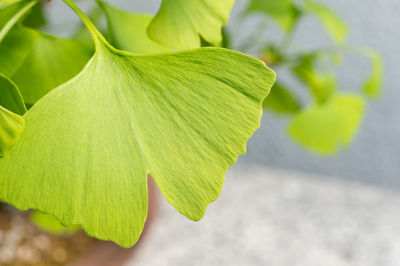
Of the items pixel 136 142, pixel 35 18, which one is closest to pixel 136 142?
pixel 136 142

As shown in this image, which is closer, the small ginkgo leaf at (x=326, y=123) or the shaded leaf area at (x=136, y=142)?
the shaded leaf area at (x=136, y=142)

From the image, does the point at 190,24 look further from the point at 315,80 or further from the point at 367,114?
the point at 367,114

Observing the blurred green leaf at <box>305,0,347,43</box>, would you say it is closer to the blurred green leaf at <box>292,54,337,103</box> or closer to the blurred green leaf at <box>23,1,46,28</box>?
the blurred green leaf at <box>292,54,337,103</box>

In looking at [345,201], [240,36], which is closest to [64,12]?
[240,36]

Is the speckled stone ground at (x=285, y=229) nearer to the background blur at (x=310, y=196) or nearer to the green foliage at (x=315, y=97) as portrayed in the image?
the background blur at (x=310, y=196)

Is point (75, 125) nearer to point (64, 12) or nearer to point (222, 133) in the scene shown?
point (222, 133)

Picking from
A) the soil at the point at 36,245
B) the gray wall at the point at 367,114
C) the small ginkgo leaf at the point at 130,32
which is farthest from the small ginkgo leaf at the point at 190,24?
the gray wall at the point at 367,114
